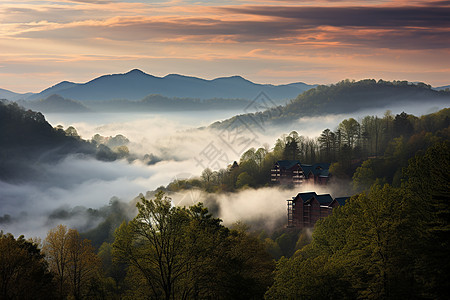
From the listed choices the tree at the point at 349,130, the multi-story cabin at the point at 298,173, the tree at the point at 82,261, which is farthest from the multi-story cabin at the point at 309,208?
the tree at the point at 82,261

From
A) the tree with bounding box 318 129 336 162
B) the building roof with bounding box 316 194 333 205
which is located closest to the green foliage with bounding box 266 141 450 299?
the building roof with bounding box 316 194 333 205

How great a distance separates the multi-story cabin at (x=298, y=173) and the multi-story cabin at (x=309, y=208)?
56.5 ft

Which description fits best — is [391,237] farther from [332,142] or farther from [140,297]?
[332,142]

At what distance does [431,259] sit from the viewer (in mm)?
34812

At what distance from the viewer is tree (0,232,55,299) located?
4116 centimetres

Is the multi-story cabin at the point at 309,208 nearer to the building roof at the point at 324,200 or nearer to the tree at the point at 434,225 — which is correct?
the building roof at the point at 324,200

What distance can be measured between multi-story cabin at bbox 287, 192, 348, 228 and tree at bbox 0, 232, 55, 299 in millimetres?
57858

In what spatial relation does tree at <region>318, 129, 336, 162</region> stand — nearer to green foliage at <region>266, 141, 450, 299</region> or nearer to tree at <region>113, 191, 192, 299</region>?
green foliage at <region>266, 141, 450, 299</region>

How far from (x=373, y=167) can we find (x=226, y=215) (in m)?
38.9

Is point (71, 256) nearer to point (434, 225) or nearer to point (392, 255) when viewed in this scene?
point (392, 255)

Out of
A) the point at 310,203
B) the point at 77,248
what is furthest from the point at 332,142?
the point at 77,248

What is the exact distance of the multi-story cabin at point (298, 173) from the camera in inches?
4771

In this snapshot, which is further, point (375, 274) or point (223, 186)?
point (223, 186)

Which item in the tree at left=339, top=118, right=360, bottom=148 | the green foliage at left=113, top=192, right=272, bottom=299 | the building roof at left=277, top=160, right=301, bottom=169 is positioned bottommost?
the green foliage at left=113, top=192, right=272, bottom=299
